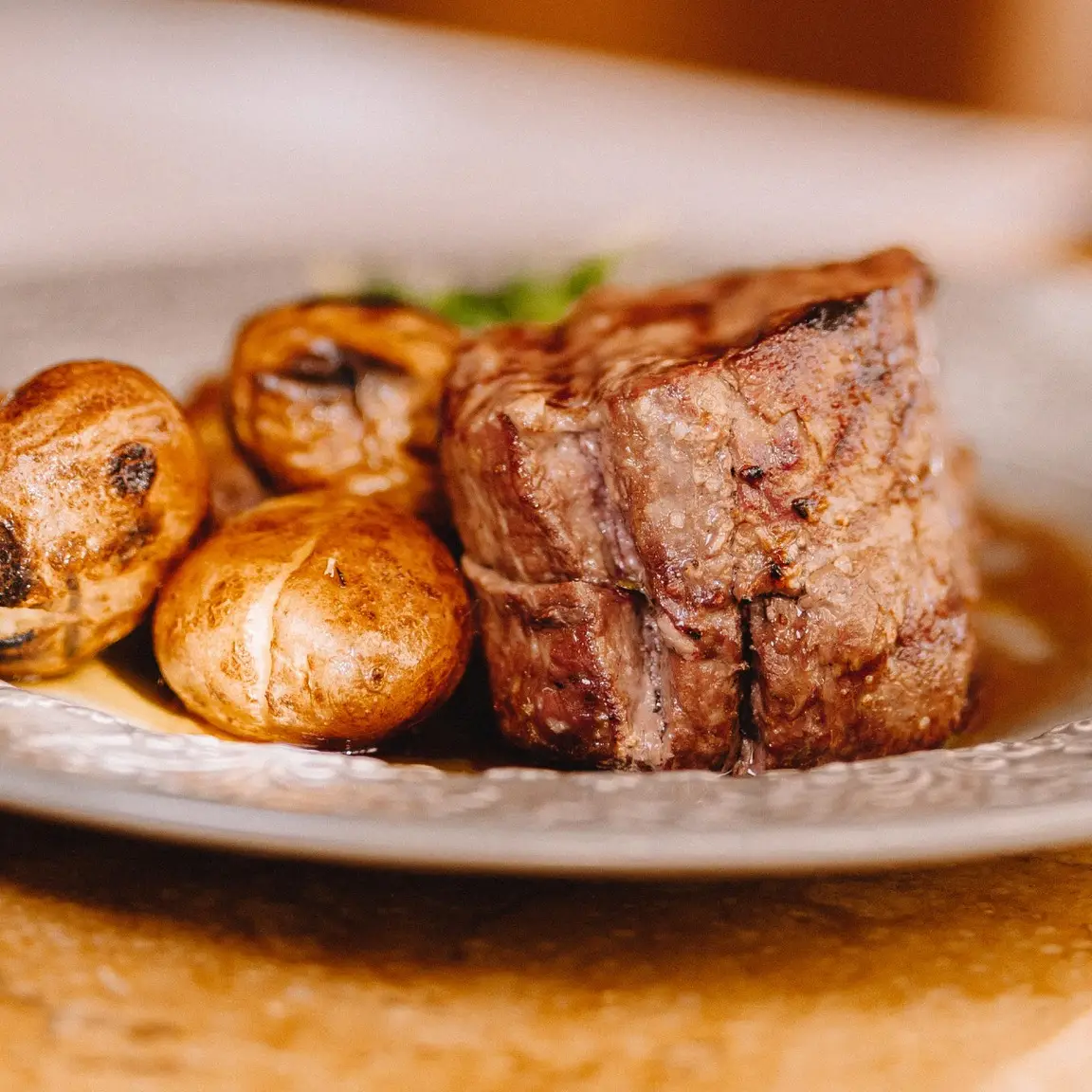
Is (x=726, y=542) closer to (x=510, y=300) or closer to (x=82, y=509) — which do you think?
(x=82, y=509)

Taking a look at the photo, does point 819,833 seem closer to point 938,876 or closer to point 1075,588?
point 938,876

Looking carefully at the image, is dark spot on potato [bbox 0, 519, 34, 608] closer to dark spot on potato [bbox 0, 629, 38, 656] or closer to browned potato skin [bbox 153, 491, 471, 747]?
dark spot on potato [bbox 0, 629, 38, 656]

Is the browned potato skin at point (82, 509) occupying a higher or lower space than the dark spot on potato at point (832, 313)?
lower

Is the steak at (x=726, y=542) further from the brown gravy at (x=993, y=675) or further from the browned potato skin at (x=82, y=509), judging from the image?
the browned potato skin at (x=82, y=509)

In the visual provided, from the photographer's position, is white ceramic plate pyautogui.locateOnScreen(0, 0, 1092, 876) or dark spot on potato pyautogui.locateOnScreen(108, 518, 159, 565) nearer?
white ceramic plate pyautogui.locateOnScreen(0, 0, 1092, 876)

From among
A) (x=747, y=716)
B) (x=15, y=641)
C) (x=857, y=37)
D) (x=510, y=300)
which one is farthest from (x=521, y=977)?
(x=857, y=37)

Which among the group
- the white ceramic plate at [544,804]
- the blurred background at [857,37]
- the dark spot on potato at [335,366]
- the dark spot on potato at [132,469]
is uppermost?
the blurred background at [857,37]

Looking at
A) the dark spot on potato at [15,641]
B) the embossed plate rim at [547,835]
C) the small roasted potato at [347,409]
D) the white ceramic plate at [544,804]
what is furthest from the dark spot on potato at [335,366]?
the embossed plate rim at [547,835]

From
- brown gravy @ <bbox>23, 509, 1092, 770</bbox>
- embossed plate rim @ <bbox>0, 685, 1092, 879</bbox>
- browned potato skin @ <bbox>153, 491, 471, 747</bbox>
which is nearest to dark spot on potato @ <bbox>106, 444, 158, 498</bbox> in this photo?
browned potato skin @ <bbox>153, 491, 471, 747</bbox>
